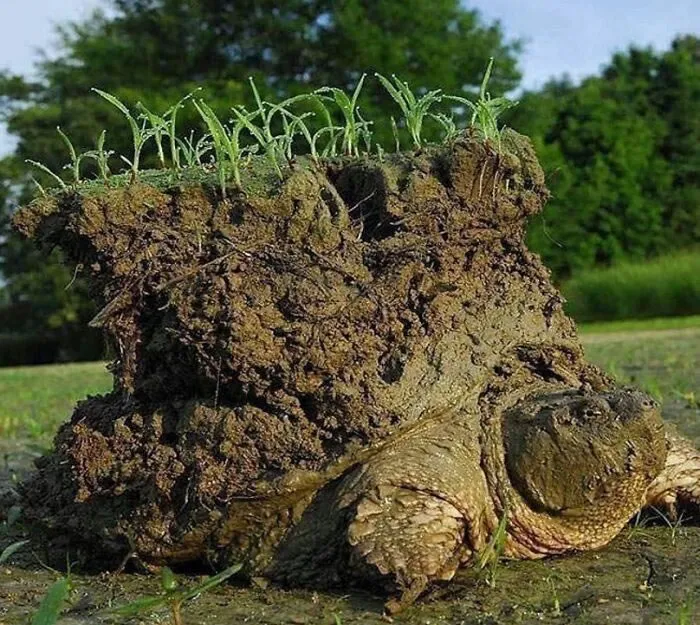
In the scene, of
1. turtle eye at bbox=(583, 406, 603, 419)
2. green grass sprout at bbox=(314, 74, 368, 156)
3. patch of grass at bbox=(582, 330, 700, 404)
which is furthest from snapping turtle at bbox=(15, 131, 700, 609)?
patch of grass at bbox=(582, 330, 700, 404)

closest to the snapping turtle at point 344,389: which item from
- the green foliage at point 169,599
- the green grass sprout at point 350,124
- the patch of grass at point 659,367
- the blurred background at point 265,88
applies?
the green grass sprout at point 350,124

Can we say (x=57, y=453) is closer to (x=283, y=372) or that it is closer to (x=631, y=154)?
(x=283, y=372)

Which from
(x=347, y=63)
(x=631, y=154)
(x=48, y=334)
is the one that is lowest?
(x=48, y=334)

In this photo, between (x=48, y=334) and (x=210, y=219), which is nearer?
(x=210, y=219)

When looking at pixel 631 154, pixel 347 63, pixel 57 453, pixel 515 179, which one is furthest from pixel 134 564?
→ pixel 631 154

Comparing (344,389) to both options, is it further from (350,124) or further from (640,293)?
(640,293)
